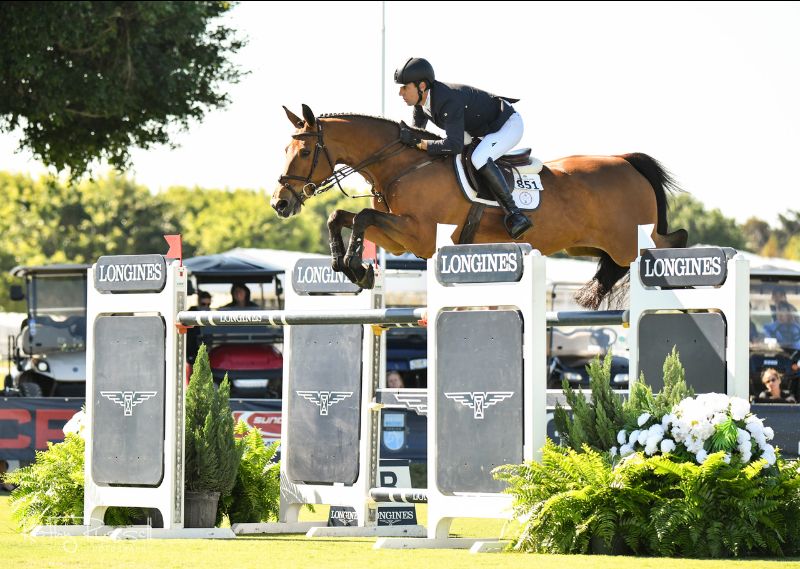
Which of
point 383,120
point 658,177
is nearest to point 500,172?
point 383,120

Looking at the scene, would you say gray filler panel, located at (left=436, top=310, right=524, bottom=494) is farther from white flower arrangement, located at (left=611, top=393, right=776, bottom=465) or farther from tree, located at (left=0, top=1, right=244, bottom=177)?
tree, located at (left=0, top=1, right=244, bottom=177)

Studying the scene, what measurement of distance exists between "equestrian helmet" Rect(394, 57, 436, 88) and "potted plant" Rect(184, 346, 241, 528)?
208 cm

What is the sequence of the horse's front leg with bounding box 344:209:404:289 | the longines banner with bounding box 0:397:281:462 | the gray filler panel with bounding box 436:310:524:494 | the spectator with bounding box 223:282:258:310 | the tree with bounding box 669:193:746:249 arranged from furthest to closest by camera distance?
the tree with bounding box 669:193:746:249 < the spectator with bounding box 223:282:258:310 < the longines banner with bounding box 0:397:281:462 < the horse's front leg with bounding box 344:209:404:289 < the gray filler panel with bounding box 436:310:524:494

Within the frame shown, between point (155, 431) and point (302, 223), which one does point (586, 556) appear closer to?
point (155, 431)

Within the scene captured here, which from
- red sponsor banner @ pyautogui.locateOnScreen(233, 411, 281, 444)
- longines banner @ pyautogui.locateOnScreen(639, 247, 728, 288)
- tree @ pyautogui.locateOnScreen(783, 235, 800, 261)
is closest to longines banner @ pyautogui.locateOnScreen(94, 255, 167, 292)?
longines banner @ pyautogui.locateOnScreen(639, 247, 728, 288)

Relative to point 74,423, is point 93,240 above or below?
above

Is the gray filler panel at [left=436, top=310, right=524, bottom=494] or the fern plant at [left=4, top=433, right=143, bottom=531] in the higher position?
the gray filler panel at [left=436, top=310, right=524, bottom=494]

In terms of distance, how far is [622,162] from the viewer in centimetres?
938

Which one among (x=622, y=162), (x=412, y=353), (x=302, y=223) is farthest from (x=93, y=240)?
(x=622, y=162)

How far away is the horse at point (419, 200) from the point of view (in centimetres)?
800

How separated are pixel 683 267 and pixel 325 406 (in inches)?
108

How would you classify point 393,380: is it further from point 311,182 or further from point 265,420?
point 311,182

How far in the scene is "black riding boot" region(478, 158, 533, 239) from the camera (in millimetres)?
8117

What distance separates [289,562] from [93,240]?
6072 centimetres
